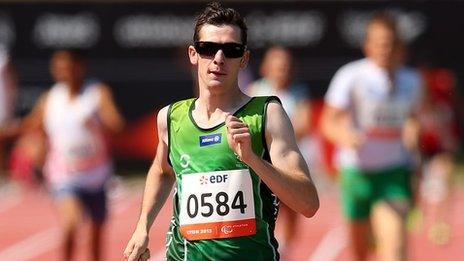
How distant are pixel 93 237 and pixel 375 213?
2565 millimetres

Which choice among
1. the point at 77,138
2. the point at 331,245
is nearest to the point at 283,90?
the point at 77,138

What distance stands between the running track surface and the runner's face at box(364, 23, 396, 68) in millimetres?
2785

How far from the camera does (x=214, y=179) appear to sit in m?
5.64

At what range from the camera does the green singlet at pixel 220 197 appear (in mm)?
5555

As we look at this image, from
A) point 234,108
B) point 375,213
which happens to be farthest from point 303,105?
point 234,108

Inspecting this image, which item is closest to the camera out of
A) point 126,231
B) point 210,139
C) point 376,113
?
point 210,139

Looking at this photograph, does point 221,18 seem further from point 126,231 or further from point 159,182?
point 126,231

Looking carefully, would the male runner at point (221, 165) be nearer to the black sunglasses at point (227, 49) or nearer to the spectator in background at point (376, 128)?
the black sunglasses at point (227, 49)

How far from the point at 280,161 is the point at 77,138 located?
575 centimetres

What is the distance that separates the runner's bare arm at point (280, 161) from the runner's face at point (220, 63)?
0.20 m

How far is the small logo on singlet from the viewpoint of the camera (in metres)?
5.56

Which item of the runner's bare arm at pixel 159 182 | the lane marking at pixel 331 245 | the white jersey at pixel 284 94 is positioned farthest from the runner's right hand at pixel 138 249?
the lane marking at pixel 331 245

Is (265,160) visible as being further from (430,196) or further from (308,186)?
(430,196)

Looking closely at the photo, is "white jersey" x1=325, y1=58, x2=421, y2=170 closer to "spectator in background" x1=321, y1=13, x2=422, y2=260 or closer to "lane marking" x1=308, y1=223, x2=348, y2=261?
"spectator in background" x1=321, y1=13, x2=422, y2=260
